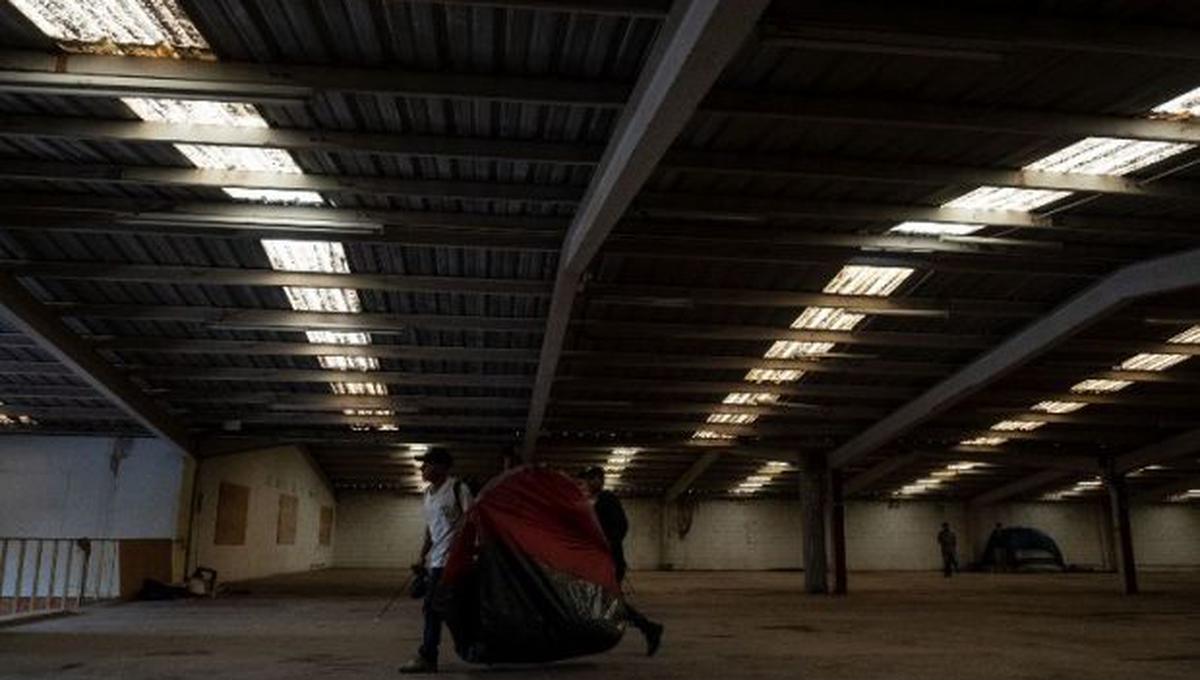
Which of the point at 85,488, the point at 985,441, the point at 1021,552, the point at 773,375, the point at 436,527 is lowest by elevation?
the point at 1021,552

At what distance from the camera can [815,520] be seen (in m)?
21.0

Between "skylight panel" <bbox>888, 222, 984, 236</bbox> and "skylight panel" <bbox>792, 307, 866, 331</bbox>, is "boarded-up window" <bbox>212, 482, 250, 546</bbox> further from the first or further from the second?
"skylight panel" <bbox>888, 222, 984, 236</bbox>

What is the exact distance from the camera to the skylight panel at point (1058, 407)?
18.9m

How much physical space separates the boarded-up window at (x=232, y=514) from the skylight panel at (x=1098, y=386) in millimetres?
18269

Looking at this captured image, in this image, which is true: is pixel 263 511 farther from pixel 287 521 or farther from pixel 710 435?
pixel 710 435

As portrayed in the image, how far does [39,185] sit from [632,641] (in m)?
7.69

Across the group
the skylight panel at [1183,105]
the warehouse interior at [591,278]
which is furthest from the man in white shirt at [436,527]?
the skylight panel at [1183,105]

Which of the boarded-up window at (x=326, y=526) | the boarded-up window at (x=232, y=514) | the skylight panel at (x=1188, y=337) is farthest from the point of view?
the boarded-up window at (x=326, y=526)

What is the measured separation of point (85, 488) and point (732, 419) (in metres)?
13.7

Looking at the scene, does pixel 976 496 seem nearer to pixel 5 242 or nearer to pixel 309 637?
pixel 309 637

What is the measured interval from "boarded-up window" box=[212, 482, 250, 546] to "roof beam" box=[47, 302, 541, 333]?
906 cm

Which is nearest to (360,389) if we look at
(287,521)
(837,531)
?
(287,521)

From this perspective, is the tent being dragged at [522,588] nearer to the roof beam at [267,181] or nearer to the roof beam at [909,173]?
the roof beam at [267,181]

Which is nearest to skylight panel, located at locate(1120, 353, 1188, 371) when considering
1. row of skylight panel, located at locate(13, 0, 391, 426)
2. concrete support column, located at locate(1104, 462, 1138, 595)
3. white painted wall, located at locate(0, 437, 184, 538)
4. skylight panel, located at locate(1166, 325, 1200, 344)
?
skylight panel, located at locate(1166, 325, 1200, 344)
